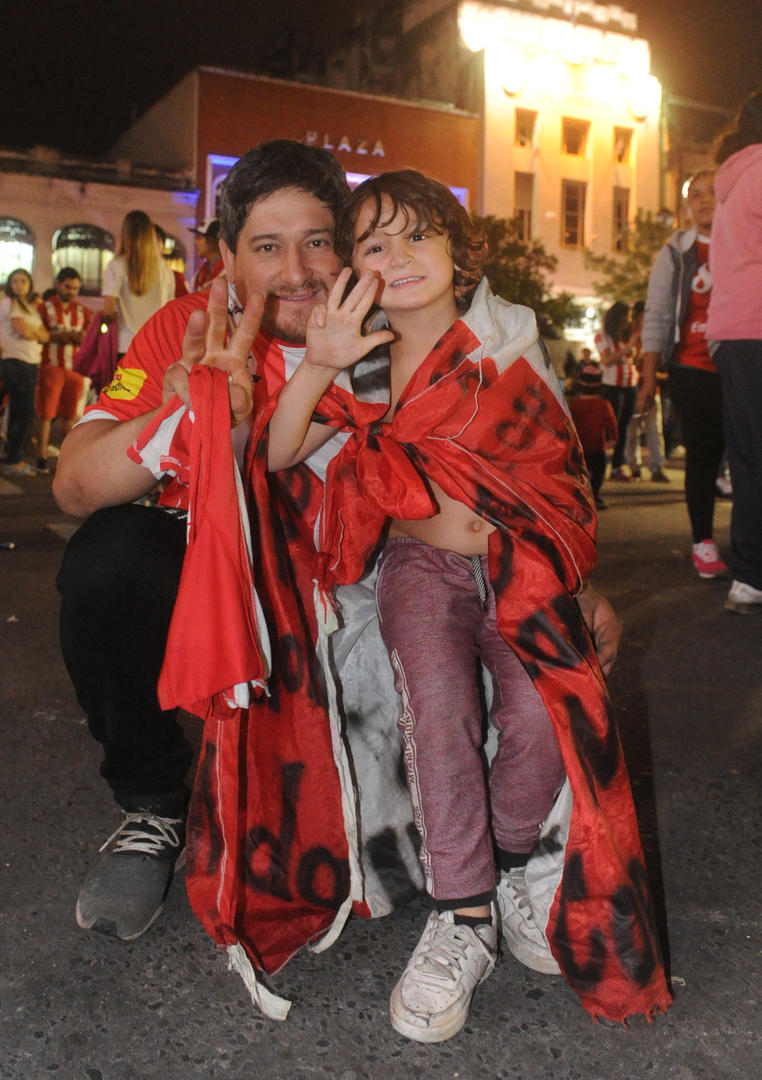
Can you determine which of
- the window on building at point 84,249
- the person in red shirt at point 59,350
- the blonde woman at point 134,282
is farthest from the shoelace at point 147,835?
the window on building at point 84,249

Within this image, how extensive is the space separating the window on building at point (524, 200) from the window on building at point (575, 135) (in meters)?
2.55

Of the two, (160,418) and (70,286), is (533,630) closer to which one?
(160,418)

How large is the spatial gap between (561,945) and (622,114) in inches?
1495

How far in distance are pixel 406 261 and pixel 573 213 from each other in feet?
112

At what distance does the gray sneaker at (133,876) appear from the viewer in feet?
5.94

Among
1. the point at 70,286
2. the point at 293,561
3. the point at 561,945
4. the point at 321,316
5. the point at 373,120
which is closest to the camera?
the point at 561,945

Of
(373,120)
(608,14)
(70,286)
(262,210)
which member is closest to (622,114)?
(608,14)

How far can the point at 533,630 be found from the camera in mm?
1714

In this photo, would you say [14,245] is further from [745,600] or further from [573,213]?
[745,600]

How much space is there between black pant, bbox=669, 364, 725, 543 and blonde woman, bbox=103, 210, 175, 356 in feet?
10.1

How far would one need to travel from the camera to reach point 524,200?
32.7 m

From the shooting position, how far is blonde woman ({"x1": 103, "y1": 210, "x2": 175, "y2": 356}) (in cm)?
594

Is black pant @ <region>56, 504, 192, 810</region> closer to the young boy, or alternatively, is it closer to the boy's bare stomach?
the young boy

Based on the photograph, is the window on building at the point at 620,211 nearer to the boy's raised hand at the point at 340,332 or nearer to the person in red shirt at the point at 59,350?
the person in red shirt at the point at 59,350
